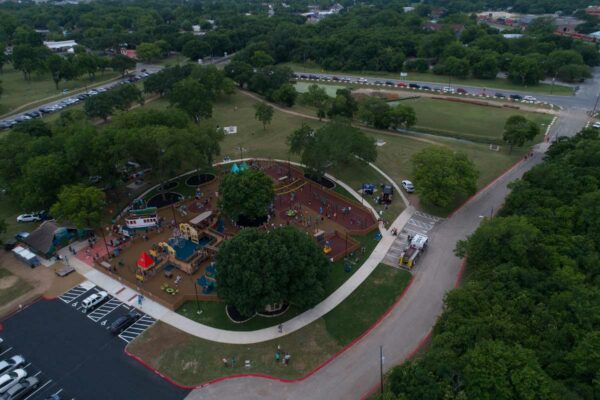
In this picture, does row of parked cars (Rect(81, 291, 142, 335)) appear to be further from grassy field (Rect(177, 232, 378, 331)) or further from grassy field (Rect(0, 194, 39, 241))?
grassy field (Rect(0, 194, 39, 241))

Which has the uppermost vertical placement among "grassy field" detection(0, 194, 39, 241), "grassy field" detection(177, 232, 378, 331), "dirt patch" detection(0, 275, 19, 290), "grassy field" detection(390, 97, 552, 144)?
"grassy field" detection(390, 97, 552, 144)

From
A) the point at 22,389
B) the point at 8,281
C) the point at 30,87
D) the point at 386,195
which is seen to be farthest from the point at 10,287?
the point at 30,87

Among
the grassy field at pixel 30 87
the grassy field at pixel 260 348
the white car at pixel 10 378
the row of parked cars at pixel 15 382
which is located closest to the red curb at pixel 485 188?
the grassy field at pixel 260 348

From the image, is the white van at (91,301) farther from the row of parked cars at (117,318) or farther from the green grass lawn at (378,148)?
the green grass lawn at (378,148)

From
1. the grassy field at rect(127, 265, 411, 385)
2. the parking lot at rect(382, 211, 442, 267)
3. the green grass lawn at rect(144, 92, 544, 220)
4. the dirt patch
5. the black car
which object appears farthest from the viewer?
the green grass lawn at rect(144, 92, 544, 220)

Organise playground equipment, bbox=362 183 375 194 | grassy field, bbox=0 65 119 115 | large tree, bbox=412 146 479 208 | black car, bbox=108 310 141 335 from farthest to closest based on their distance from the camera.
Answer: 1. grassy field, bbox=0 65 119 115
2. playground equipment, bbox=362 183 375 194
3. large tree, bbox=412 146 479 208
4. black car, bbox=108 310 141 335

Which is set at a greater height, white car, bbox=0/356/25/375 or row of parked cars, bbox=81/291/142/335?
row of parked cars, bbox=81/291/142/335

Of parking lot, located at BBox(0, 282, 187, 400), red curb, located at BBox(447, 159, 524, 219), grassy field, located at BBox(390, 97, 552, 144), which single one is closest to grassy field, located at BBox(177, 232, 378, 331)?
parking lot, located at BBox(0, 282, 187, 400)

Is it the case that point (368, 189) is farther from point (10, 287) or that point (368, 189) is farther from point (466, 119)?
point (10, 287)
